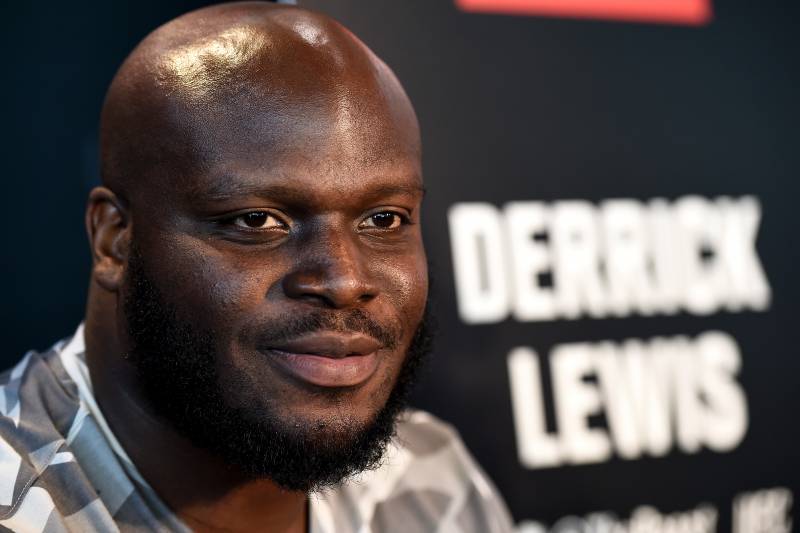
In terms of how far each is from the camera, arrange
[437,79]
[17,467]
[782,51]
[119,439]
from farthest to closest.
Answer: [782,51] → [437,79] → [119,439] → [17,467]

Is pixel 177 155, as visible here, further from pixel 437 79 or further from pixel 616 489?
pixel 616 489

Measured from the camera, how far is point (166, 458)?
117 centimetres

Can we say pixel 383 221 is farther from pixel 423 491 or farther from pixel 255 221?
pixel 423 491

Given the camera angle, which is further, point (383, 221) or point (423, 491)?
point (423, 491)

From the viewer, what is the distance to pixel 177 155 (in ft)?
3.54

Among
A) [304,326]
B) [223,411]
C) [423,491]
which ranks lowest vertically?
[423,491]

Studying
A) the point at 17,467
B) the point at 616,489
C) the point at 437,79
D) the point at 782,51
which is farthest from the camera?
the point at 782,51

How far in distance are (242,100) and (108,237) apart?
0.89 ft

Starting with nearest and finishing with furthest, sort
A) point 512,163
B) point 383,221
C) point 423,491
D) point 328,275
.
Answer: point 328,275, point 383,221, point 423,491, point 512,163

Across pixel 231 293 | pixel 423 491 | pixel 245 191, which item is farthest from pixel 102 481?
pixel 423 491

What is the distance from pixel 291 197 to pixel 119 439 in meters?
0.41

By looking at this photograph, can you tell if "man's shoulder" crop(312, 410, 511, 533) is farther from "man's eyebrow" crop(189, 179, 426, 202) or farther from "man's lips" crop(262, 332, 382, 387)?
"man's eyebrow" crop(189, 179, 426, 202)

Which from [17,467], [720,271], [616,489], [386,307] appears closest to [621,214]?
[720,271]

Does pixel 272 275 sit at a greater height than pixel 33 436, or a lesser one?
greater
